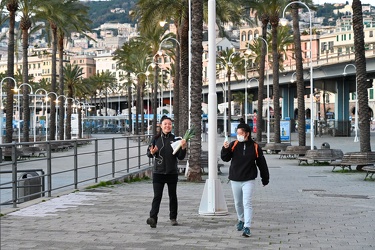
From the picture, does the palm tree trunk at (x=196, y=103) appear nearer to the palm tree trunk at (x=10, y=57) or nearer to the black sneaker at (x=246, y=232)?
the black sneaker at (x=246, y=232)

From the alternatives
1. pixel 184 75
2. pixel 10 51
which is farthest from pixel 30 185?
pixel 10 51

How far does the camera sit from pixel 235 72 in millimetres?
122375

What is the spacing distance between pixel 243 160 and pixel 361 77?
734 inches

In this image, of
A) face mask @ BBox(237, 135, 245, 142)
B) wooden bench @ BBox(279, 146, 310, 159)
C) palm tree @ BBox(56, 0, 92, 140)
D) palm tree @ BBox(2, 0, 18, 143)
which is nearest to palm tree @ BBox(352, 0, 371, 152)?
wooden bench @ BBox(279, 146, 310, 159)

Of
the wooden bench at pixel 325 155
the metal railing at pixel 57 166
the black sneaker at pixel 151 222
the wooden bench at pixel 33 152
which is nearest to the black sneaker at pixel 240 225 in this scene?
the black sneaker at pixel 151 222

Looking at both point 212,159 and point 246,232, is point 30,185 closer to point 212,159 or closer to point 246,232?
point 212,159

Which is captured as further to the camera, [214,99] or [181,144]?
[214,99]

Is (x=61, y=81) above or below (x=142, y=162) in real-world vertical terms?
above

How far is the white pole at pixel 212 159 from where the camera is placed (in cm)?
1525

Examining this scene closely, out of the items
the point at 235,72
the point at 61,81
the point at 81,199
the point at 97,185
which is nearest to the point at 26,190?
the point at 81,199

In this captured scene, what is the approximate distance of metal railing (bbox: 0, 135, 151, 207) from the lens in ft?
50.9

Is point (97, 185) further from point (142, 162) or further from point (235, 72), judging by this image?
point (235, 72)

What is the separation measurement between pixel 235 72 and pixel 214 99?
107m

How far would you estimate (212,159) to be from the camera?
630 inches
